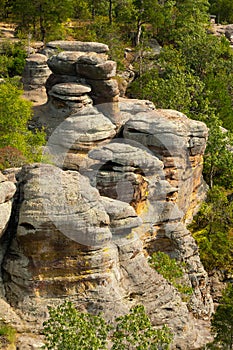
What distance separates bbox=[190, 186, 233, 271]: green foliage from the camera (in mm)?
42250

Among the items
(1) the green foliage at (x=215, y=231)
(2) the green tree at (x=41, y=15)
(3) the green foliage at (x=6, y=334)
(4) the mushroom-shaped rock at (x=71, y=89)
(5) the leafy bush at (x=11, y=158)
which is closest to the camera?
(3) the green foliage at (x=6, y=334)

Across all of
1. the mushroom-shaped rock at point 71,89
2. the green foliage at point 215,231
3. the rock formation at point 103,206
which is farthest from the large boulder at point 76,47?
the green foliage at point 215,231

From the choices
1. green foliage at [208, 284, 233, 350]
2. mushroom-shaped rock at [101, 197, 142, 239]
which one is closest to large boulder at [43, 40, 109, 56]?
mushroom-shaped rock at [101, 197, 142, 239]

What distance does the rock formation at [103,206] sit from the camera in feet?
83.6

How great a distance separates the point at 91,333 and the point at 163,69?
47.5m

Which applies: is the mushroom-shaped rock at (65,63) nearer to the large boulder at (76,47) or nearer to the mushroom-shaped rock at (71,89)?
the mushroom-shaped rock at (71,89)

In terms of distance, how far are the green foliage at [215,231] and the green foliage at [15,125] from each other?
14.7 meters

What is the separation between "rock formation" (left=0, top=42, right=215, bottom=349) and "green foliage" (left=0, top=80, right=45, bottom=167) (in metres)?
1.33

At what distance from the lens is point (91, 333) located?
66.9 ft

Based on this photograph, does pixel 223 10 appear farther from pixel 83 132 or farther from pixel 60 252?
pixel 60 252

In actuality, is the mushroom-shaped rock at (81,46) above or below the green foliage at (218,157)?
above

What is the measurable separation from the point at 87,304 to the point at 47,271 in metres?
2.50

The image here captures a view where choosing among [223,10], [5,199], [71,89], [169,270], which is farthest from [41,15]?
[5,199]

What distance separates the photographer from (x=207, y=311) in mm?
36812
